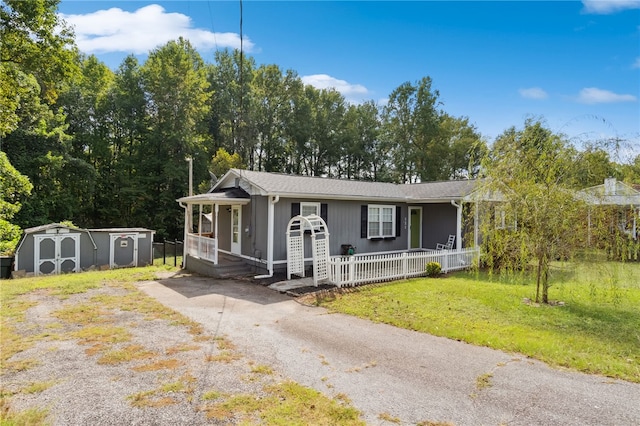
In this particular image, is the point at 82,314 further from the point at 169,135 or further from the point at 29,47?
the point at 169,135

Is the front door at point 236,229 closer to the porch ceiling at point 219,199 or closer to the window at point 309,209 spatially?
the porch ceiling at point 219,199

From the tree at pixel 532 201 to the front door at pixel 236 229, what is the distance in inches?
349

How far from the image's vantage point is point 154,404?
3867mm

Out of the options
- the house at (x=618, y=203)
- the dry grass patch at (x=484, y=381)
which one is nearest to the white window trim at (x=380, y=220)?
the house at (x=618, y=203)

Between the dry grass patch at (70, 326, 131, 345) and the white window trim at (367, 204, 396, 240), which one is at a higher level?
the white window trim at (367, 204, 396, 240)

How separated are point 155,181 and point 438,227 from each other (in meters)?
23.1

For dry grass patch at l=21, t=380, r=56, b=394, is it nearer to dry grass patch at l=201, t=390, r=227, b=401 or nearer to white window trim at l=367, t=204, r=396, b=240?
dry grass patch at l=201, t=390, r=227, b=401

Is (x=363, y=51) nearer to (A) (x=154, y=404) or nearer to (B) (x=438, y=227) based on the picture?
(B) (x=438, y=227)

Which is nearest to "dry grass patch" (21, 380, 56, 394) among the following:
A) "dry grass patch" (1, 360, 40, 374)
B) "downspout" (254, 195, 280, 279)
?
"dry grass patch" (1, 360, 40, 374)

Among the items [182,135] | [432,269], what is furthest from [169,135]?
[432,269]

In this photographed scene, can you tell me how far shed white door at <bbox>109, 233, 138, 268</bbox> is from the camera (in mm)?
16844

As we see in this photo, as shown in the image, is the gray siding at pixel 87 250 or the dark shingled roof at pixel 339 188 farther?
the gray siding at pixel 87 250

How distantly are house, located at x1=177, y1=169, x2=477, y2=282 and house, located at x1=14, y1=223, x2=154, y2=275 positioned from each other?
432cm

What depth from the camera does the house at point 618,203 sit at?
7.38m
